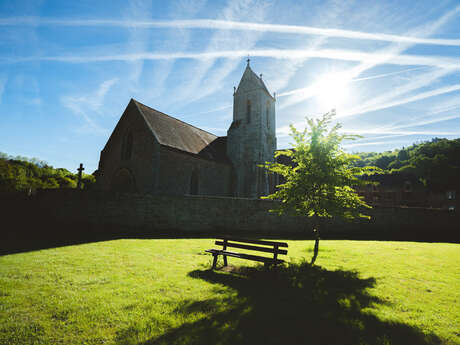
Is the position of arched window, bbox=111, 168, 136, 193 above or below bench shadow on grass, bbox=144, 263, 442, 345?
above

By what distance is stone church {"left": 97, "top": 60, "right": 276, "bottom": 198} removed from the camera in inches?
760

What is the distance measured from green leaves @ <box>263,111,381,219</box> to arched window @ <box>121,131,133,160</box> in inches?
632

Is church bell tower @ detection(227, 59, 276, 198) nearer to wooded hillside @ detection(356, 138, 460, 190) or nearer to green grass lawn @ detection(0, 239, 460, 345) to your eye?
green grass lawn @ detection(0, 239, 460, 345)

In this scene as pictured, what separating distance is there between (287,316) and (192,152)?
18800mm

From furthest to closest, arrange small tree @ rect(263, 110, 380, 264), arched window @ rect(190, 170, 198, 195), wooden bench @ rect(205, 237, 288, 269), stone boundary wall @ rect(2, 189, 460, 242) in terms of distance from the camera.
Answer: arched window @ rect(190, 170, 198, 195), stone boundary wall @ rect(2, 189, 460, 242), small tree @ rect(263, 110, 380, 264), wooden bench @ rect(205, 237, 288, 269)

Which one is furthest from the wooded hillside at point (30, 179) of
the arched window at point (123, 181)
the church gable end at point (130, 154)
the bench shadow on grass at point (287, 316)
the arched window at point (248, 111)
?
the bench shadow on grass at point (287, 316)

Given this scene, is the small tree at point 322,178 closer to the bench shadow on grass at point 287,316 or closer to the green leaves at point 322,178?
the green leaves at point 322,178

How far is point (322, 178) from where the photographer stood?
27.6ft

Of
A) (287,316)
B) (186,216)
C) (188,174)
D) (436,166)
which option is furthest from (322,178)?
(436,166)

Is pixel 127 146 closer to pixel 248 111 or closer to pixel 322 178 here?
pixel 248 111

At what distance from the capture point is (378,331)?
A: 3514 mm

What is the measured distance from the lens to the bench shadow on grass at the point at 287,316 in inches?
128

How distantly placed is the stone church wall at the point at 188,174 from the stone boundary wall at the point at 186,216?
3.82 m

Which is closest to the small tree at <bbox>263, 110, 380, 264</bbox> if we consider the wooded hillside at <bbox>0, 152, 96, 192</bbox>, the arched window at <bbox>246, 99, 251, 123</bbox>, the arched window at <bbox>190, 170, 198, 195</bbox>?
the arched window at <bbox>190, 170, 198, 195</bbox>
